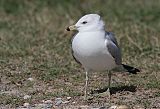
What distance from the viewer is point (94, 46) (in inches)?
253

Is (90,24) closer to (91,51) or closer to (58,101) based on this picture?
(91,51)

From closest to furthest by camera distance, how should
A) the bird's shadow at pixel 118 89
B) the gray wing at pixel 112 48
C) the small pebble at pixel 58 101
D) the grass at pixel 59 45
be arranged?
the small pebble at pixel 58 101, the gray wing at pixel 112 48, the bird's shadow at pixel 118 89, the grass at pixel 59 45

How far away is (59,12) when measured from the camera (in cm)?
1179

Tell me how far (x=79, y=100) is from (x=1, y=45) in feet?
10.3

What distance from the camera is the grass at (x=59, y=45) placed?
290 inches

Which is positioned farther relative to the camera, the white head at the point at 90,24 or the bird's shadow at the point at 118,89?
the bird's shadow at the point at 118,89

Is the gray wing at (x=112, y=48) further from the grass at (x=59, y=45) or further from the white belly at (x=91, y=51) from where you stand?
the grass at (x=59, y=45)

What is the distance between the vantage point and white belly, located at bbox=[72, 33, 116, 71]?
6426 mm

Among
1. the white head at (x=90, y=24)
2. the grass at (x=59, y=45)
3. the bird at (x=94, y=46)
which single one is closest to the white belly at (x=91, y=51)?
the bird at (x=94, y=46)

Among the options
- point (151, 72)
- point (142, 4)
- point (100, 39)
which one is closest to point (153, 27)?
point (142, 4)

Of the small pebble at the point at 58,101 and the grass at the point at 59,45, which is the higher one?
the grass at the point at 59,45

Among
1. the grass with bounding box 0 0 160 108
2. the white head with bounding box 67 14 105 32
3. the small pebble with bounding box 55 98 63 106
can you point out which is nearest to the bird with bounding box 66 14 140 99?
the white head with bounding box 67 14 105 32

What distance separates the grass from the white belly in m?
0.44

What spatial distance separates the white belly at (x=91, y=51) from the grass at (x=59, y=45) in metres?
0.44
